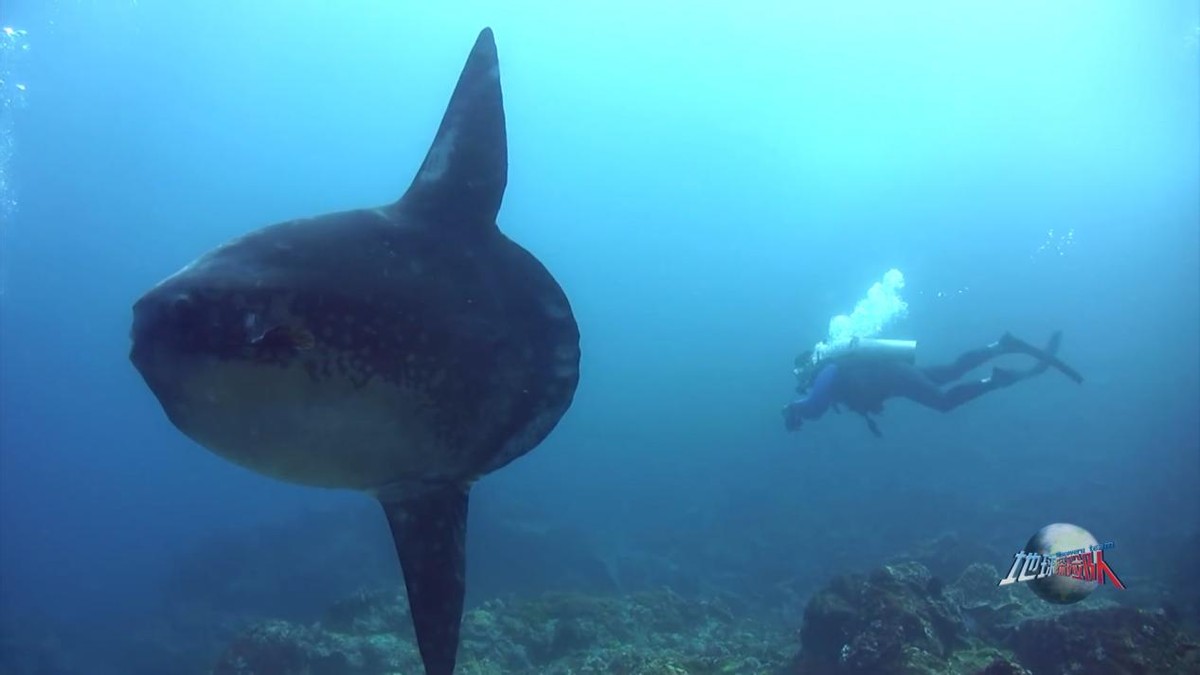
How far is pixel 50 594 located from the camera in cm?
4350

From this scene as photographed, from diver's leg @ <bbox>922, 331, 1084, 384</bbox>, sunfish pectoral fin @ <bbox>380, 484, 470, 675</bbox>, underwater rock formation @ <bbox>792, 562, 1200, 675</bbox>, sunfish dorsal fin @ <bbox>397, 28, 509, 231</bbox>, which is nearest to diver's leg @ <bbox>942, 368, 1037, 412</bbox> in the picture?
diver's leg @ <bbox>922, 331, 1084, 384</bbox>

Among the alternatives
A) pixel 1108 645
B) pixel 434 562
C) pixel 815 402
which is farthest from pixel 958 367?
pixel 434 562

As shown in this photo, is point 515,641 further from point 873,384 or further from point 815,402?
point 873,384

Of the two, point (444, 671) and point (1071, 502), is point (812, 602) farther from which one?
point (1071, 502)

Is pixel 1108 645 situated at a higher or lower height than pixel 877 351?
lower

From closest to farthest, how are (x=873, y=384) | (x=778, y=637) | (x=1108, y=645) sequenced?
(x=1108, y=645) → (x=778, y=637) → (x=873, y=384)

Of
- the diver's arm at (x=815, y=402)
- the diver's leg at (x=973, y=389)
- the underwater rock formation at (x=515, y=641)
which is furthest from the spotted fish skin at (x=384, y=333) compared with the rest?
the diver's leg at (x=973, y=389)

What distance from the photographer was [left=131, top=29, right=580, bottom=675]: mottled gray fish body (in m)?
2.19

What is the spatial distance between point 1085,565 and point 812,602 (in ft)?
Result: 18.3

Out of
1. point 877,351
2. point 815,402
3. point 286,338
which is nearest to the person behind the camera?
point 286,338

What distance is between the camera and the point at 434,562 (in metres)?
2.74

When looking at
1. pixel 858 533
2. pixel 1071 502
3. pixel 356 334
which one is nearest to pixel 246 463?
pixel 356 334

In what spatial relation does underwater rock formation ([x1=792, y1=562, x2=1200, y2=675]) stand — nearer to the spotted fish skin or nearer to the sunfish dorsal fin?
the spotted fish skin

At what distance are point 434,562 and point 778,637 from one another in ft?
40.0
